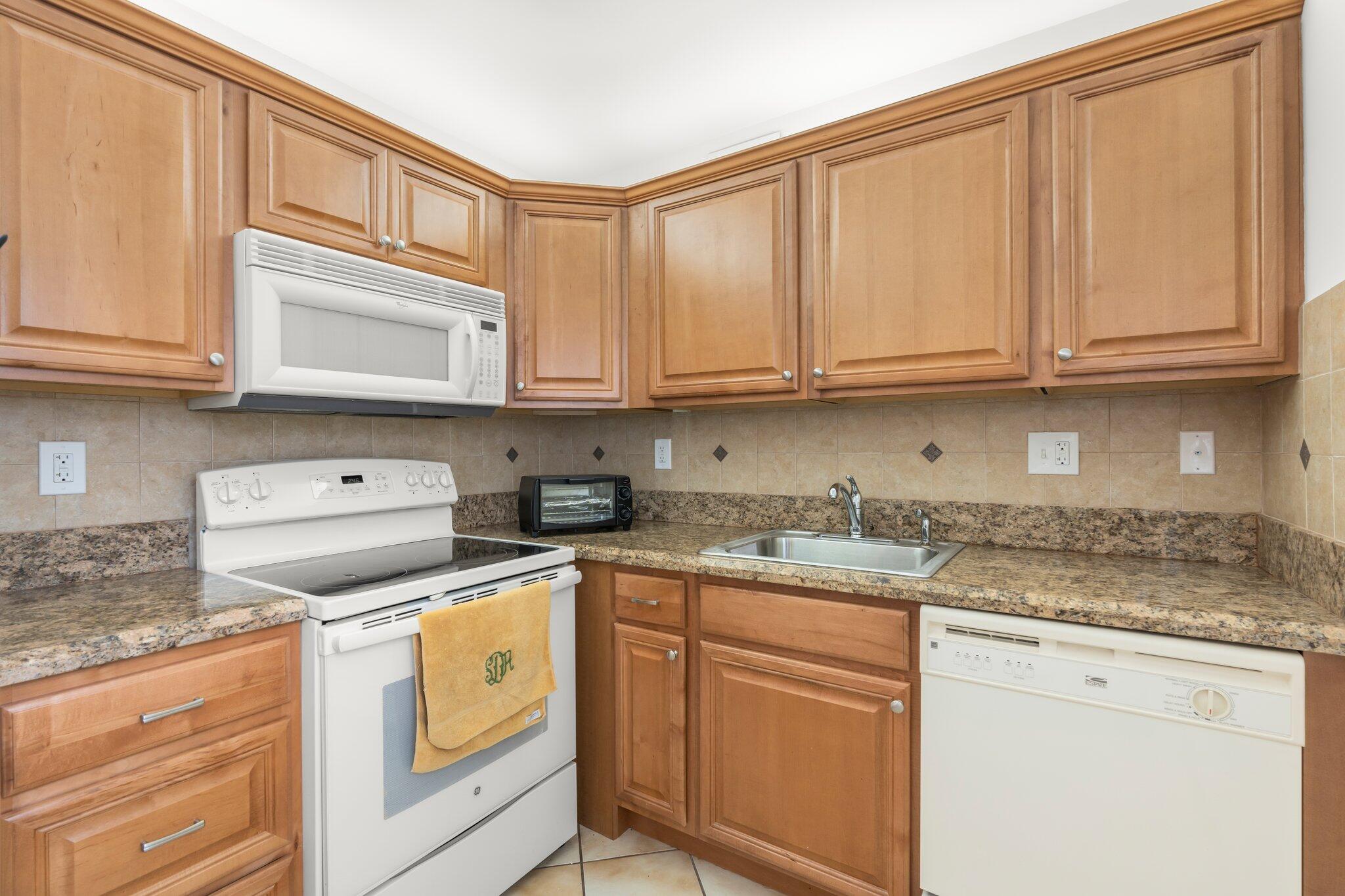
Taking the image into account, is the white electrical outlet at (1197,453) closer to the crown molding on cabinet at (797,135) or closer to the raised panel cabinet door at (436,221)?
the crown molding on cabinet at (797,135)

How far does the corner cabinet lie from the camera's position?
61.6 inches

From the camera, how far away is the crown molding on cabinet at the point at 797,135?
1.34 meters

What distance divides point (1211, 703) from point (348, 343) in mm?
2071

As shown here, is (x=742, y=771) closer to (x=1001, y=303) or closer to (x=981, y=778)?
(x=981, y=778)

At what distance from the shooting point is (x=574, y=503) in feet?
7.40

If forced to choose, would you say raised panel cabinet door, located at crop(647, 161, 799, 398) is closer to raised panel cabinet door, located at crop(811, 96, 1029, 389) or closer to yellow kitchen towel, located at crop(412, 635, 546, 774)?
raised panel cabinet door, located at crop(811, 96, 1029, 389)

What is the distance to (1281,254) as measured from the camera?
132cm

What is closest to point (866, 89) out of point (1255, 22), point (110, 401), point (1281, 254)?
point (1255, 22)

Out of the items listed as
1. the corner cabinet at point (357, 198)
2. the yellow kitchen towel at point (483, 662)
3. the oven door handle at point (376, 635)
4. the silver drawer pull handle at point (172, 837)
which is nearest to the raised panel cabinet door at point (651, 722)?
the yellow kitchen towel at point (483, 662)

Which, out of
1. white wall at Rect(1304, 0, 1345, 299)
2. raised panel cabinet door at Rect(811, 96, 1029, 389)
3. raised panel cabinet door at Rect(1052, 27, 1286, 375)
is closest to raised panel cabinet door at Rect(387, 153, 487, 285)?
raised panel cabinet door at Rect(811, 96, 1029, 389)

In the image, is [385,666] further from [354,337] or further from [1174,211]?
[1174,211]

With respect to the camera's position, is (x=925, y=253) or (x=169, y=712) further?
(x=925, y=253)

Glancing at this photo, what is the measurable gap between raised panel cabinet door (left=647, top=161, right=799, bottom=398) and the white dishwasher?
0.92 metres

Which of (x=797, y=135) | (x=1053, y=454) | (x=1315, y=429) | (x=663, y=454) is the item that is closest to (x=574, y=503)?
(x=663, y=454)
